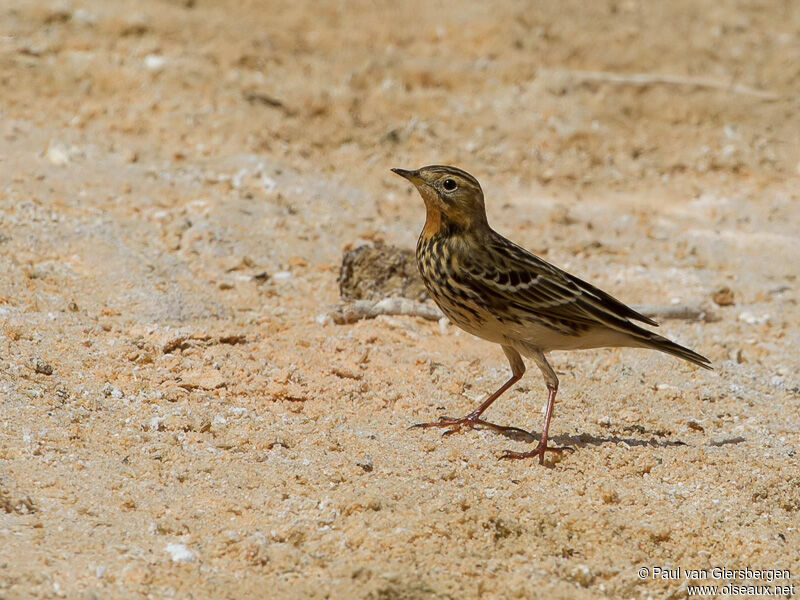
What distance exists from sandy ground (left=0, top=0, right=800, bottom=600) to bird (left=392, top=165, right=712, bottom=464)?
52 cm

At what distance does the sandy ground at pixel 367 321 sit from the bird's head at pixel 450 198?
1114 millimetres

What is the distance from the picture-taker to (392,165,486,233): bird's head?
589 centimetres

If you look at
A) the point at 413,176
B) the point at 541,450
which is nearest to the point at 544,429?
the point at 541,450

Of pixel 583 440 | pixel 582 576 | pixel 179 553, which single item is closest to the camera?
pixel 179 553

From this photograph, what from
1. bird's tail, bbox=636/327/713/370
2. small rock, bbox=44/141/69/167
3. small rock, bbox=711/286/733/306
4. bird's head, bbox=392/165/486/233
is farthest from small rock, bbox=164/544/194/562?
small rock, bbox=711/286/733/306

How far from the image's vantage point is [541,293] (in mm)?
5660

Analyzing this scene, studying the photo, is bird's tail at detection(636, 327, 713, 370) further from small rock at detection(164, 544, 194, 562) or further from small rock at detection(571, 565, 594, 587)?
small rock at detection(164, 544, 194, 562)

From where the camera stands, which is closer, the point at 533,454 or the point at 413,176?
the point at 533,454

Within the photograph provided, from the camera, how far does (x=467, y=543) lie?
176 inches

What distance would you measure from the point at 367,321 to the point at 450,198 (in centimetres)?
166

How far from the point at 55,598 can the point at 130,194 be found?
5.21 metres

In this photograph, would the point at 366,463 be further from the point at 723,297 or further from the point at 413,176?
the point at 723,297

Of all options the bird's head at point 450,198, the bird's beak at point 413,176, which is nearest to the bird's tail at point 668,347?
the bird's head at point 450,198

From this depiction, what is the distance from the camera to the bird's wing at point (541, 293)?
5.58 meters
